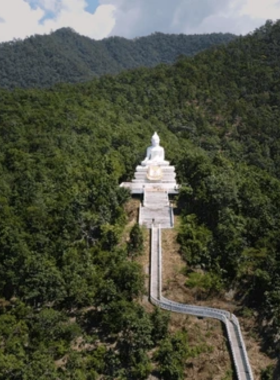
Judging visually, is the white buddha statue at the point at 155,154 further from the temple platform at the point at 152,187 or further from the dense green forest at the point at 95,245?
the temple platform at the point at 152,187

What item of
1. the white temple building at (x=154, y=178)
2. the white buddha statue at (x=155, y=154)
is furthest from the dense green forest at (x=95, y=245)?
the white buddha statue at (x=155, y=154)

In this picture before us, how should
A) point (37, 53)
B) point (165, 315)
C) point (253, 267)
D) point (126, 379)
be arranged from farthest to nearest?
point (37, 53)
point (253, 267)
point (165, 315)
point (126, 379)

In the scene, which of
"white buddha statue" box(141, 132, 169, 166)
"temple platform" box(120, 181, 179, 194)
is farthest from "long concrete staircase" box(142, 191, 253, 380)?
"white buddha statue" box(141, 132, 169, 166)

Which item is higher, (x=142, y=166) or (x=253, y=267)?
(x=142, y=166)

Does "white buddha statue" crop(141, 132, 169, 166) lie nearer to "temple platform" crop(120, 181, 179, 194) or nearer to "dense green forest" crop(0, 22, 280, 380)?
"dense green forest" crop(0, 22, 280, 380)

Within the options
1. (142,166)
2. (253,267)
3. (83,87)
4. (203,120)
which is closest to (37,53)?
(83,87)

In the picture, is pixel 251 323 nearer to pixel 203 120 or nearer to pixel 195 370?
pixel 195 370

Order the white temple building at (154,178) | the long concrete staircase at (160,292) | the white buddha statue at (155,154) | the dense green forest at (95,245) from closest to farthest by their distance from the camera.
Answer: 1. the dense green forest at (95,245)
2. the long concrete staircase at (160,292)
3. the white temple building at (154,178)
4. the white buddha statue at (155,154)
